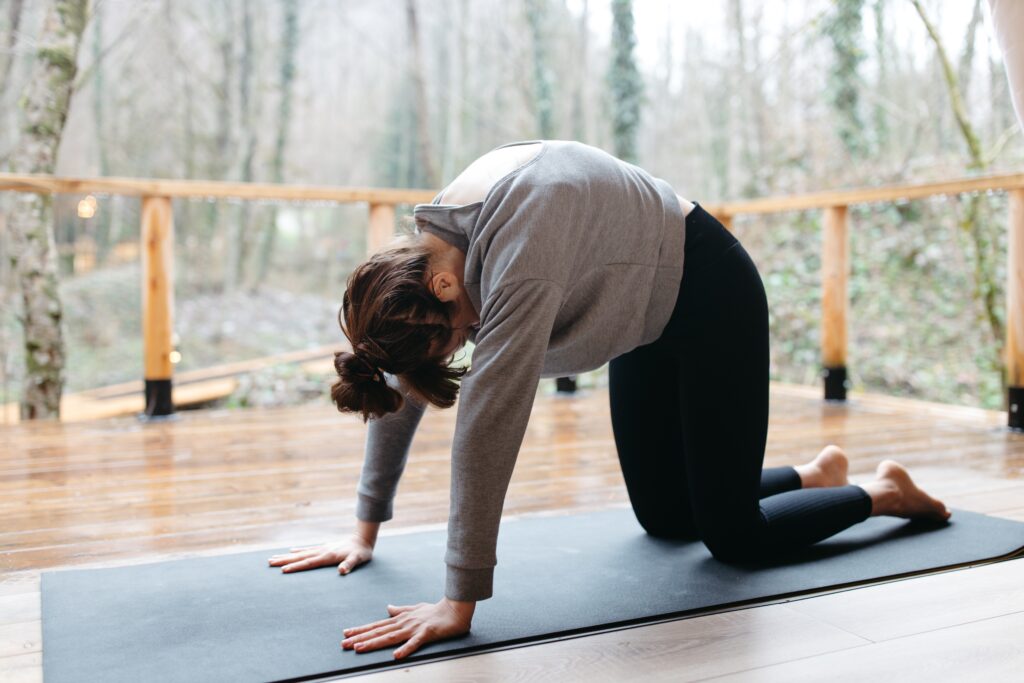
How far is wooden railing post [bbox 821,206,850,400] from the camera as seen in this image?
3.81m

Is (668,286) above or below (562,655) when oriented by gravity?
above

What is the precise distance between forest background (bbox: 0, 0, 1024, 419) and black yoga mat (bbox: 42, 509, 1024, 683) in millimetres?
3643

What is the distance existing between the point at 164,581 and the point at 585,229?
965 millimetres

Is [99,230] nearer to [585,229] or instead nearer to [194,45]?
[194,45]

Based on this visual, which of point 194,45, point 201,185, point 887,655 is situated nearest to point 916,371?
point 201,185

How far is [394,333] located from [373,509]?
1.60 ft

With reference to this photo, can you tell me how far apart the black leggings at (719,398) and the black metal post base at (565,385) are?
239cm

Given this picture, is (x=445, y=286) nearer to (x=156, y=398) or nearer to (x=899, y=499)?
→ (x=899, y=499)

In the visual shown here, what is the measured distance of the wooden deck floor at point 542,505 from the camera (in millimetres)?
1207

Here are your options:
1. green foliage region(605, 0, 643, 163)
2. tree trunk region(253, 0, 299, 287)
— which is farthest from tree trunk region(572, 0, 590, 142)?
tree trunk region(253, 0, 299, 287)

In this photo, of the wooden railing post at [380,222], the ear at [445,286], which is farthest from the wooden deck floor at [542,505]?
the wooden railing post at [380,222]

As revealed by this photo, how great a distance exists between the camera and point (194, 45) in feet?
29.1

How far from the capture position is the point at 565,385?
13.7 feet

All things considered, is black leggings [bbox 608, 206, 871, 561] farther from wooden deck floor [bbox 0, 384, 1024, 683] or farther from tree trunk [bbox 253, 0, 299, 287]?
tree trunk [bbox 253, 0, 299, 287]
